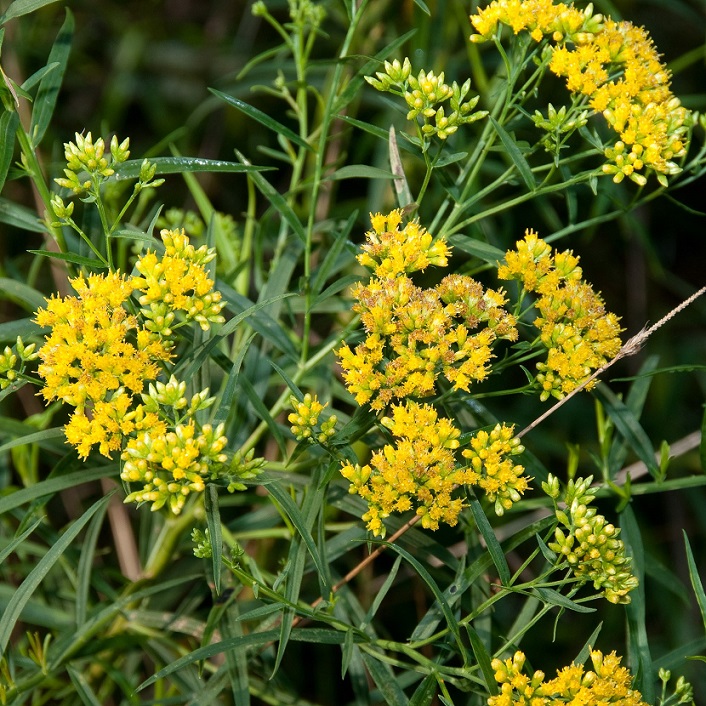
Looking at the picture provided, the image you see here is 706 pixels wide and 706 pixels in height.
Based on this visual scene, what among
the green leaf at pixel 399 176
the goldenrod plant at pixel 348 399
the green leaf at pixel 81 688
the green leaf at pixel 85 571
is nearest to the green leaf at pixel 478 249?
the goldenrod plant at pixel 348 399

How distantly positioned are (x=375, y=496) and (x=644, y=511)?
2.74 m

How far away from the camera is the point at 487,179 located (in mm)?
3094

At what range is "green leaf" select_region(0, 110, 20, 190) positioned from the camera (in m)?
1.61

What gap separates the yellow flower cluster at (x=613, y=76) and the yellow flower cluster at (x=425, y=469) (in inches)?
24.1

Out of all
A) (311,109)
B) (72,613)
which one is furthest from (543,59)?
(311,109)

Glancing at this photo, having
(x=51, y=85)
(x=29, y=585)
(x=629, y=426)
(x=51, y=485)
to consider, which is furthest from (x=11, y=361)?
(x=629, y=426)

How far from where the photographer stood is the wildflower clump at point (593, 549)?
154 centimetres

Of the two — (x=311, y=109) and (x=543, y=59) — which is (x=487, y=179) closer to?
(x=311, y=109)

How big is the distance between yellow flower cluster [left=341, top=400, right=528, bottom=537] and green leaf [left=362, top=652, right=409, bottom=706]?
322 mm

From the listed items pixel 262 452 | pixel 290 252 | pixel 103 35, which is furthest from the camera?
pixel 103 35

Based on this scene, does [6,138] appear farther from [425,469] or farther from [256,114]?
[425,469]

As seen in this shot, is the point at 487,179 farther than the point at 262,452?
Yes

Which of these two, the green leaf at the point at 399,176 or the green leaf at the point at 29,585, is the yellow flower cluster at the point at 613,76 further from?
the green leaf at the point at 29,585

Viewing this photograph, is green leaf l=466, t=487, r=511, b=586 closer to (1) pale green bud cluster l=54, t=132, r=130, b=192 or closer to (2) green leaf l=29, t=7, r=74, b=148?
(1) pale green bud cluster l=54, t=132, r=130, b=192
